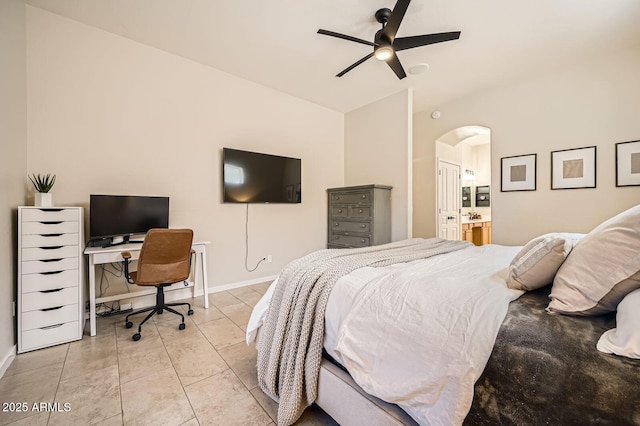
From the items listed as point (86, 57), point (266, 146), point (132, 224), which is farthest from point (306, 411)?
point (86, 57)

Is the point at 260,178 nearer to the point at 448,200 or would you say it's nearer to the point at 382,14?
the point at 382,14

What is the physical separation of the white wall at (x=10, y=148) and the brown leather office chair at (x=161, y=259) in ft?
2.28

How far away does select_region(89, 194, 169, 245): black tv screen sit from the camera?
2.41 meters

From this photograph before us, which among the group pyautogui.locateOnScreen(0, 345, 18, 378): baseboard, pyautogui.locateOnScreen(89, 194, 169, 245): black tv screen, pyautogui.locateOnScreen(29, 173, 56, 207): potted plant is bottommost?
pyautogui.locateOnScreen(0, 345, 18, 378): baseboard

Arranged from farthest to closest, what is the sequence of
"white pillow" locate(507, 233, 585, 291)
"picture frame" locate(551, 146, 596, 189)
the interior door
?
the interior door
"picture frame" locate(551, 146, 596, 189)
"white pillow" locate(507, 233, 585, 291)

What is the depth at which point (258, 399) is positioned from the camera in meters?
1.52

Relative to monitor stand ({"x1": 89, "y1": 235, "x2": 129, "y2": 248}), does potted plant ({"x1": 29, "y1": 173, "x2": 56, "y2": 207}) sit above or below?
above

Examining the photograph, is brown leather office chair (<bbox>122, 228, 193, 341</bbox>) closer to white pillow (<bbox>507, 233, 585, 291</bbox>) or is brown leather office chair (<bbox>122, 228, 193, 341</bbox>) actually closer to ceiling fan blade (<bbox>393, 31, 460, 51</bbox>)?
white pillow (<bbox>507, 233, 585, 291</bbox>)

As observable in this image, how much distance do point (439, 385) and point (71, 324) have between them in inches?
110

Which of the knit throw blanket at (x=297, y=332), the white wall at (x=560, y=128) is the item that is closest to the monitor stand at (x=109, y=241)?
the knit throw blanket at (x=297, y=332)

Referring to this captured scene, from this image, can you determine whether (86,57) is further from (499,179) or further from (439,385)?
(499,179)

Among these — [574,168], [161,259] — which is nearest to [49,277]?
[161,259]

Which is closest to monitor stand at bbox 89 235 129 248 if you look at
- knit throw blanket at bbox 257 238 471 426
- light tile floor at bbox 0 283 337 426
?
light tile floor at bbox 0 283 337 426

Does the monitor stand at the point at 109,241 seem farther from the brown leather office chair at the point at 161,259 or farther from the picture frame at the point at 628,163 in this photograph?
the picture frame at the point at 628,163
